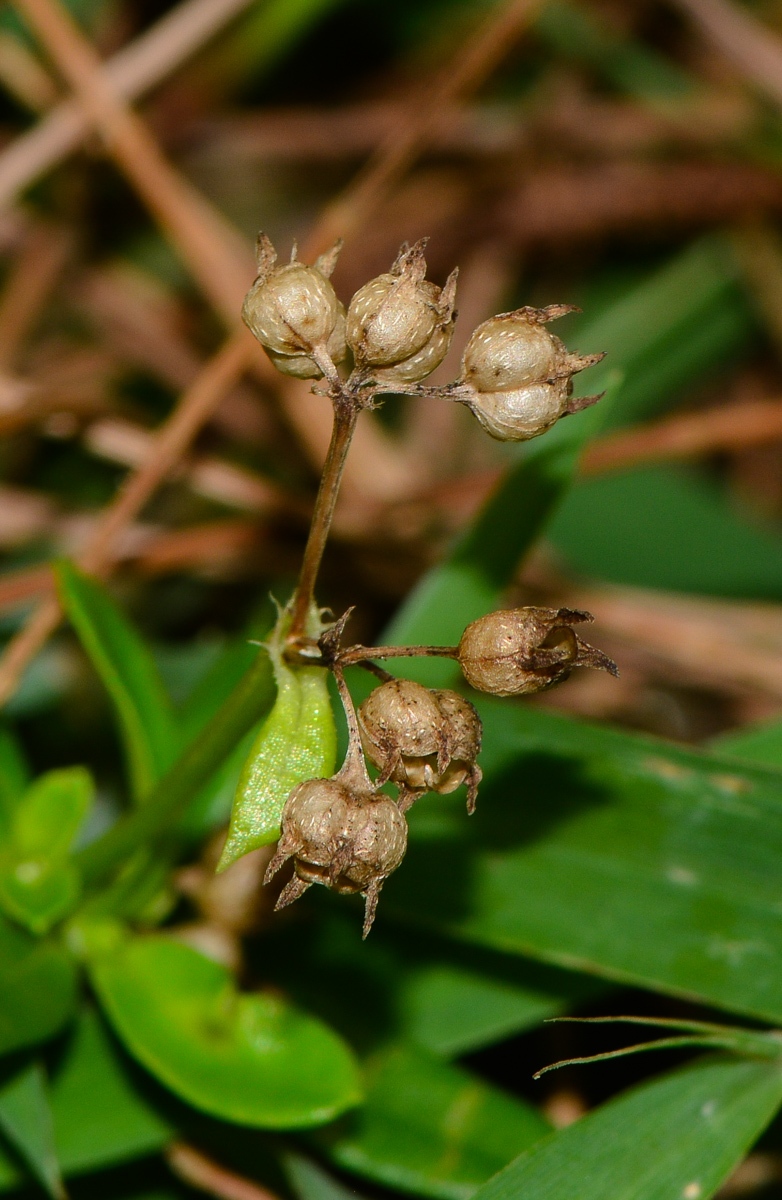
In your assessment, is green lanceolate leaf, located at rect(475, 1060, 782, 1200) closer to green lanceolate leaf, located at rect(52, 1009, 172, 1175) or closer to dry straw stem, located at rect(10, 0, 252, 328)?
green lanceolate leaf, located at rect(52, 1009, 172, 1175)

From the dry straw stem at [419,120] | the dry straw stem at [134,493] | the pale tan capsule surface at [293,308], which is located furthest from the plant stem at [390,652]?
the dry straw stem at [419,120]

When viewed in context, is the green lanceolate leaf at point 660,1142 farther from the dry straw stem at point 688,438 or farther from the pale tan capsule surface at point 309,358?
the dry straw stem at point 688,438

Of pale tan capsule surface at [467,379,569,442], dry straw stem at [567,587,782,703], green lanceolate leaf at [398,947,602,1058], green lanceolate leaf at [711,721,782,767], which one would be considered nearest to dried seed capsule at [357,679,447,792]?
pale tan capsule surface at [467,379,569,442]

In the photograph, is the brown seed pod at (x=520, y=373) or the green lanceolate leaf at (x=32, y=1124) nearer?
the brown seed pod at (x=520, y=373)

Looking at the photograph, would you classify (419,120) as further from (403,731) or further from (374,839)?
(374,839)

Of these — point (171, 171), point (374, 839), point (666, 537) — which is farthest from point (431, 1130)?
point (171, 171)

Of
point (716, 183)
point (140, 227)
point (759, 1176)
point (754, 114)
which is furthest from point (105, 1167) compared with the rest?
point (754, 114)
